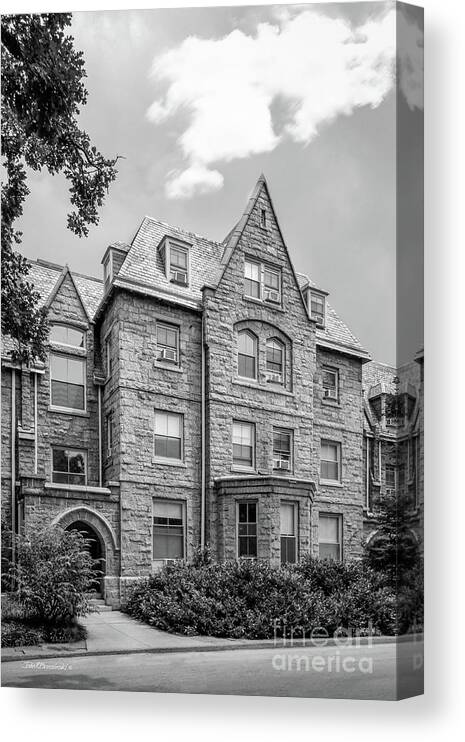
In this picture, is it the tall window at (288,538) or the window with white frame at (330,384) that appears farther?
the window with white frame at (330,384)

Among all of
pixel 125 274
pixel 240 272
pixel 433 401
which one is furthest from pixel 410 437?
pixel 125 274

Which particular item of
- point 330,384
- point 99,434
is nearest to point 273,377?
point 330,384

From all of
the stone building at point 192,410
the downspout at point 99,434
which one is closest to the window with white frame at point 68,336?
the stone building at point 192,410

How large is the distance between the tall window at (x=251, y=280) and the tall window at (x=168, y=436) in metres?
1.20

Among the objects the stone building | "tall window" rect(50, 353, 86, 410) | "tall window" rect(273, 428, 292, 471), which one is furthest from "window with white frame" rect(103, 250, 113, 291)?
"tall window" rect(273, 428, 292, 471)

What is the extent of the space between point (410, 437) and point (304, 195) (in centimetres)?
209

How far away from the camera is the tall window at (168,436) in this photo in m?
6.96

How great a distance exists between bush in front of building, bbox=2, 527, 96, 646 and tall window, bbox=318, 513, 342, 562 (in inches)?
73.4

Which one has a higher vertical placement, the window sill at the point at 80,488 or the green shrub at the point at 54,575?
the window sill at the point at 80,488

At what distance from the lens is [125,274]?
714cm

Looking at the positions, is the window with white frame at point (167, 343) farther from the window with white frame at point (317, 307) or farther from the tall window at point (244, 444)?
the window with white frame at point (317, 307)

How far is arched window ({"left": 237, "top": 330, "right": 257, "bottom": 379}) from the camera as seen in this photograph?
7121 millimetres

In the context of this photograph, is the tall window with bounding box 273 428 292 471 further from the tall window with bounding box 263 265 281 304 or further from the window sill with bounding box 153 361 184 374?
the tall window with bounding box 263 265 281 304

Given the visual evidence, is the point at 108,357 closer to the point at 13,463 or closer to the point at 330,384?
the point at 13,463
